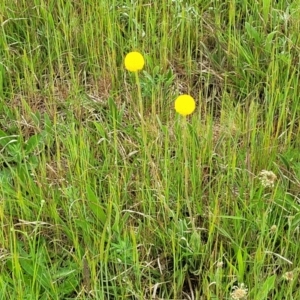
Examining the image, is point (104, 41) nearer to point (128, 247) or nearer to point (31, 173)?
point (31, 173)

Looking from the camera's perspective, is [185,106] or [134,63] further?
[134,63]

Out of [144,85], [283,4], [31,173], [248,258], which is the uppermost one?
[283,4]

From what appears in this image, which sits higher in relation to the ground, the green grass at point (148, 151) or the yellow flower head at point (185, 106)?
the yellow flower head at point (185, 106)

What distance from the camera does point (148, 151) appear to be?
1.52 m

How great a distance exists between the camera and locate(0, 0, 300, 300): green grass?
138cm

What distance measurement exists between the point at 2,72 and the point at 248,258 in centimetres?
105

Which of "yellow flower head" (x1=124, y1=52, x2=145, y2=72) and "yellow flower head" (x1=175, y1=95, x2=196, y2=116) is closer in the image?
"yellow flower head" (x1=175, y1=95, x2=196, y2=116)

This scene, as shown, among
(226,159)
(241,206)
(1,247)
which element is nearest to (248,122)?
(226,159)

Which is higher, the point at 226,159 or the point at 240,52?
the point at 240,52

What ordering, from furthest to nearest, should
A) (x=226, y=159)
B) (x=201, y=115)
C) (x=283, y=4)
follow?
(x=283, y=4)
(x=201, y=115)
(x=226, y=159)

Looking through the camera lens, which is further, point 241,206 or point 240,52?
point 240,52

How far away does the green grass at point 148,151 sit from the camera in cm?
138

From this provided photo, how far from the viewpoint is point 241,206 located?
149 centimetres

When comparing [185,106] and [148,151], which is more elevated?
[185,106]
